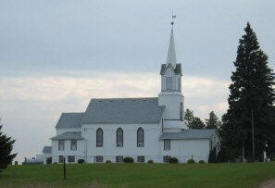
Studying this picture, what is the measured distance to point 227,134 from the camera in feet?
248

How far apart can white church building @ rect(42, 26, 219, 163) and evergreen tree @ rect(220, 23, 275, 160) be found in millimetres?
16447

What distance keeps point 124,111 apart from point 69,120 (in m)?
9.92

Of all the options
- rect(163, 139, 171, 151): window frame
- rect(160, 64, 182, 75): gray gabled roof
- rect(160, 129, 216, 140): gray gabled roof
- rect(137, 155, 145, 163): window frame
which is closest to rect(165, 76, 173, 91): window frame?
rect(160, 64, 182, 75): gray gabled roof

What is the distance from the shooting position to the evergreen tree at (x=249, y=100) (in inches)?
2955

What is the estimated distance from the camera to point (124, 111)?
98625 millimetres

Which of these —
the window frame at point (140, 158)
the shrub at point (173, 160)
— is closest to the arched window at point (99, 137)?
the window frame at point (140, 158)

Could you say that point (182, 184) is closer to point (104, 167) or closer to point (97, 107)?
point (104, 167)

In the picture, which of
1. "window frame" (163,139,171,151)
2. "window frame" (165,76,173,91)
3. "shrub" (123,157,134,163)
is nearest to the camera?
"shrub" (123,157,134,163)

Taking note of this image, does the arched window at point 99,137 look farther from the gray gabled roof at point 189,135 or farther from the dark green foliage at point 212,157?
the dark green foliage at point 212,157

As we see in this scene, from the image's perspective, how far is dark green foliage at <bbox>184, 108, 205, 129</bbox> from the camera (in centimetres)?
12306

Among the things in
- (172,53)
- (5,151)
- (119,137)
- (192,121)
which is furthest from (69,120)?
(5,151)

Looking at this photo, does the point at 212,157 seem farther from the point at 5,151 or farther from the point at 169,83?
the point at 5,151

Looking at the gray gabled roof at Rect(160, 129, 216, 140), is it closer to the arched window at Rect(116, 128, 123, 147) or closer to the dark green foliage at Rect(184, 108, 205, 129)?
the arched window at Rect(116, 128, 123, 147)

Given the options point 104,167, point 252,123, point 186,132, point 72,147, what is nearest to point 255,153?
point 252,123
